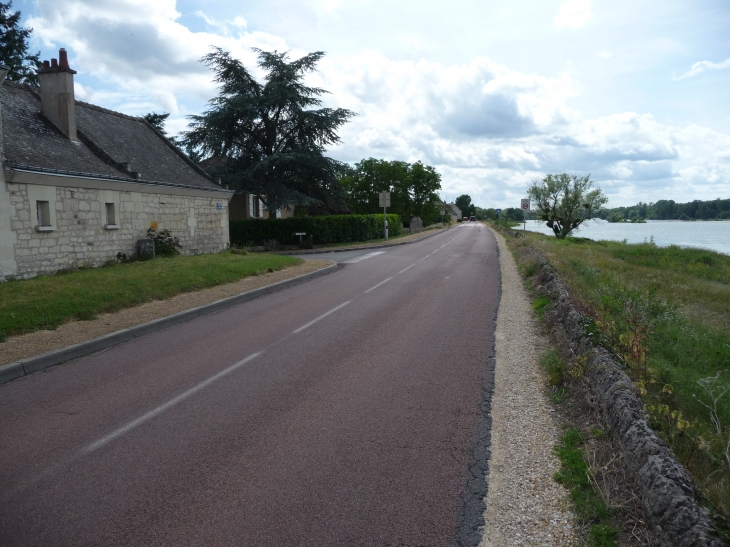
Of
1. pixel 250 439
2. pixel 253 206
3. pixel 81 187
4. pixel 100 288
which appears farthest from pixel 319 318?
pixel 253 206

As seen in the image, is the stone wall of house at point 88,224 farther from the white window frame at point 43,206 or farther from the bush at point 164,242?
the bush at point 164,242

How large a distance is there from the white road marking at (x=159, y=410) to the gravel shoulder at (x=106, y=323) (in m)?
2.94

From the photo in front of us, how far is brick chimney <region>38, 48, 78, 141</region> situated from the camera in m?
19.5

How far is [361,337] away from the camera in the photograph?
379 inches

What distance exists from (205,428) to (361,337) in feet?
14.2

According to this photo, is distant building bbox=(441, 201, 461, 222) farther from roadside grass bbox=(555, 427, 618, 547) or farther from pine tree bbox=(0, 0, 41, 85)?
roadside grass bbox=(555, 427, 618, 547)

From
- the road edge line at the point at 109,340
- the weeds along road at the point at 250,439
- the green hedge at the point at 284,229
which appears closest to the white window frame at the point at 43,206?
the road edge line at the point at 109,340

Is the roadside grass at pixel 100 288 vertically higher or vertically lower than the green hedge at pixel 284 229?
lower

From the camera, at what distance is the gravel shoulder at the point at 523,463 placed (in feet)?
12.6

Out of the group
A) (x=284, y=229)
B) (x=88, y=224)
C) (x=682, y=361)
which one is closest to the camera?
(x=682, y=361)

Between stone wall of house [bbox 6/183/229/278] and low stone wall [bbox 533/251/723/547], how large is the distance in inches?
584

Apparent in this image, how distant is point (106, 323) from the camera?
417 inches

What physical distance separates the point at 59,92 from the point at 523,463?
20385 millimetres

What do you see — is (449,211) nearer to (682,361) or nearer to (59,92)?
(59,92)
